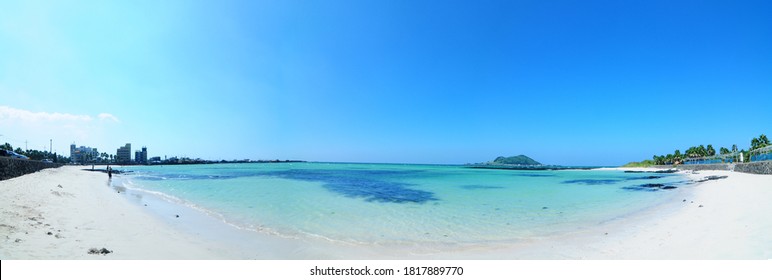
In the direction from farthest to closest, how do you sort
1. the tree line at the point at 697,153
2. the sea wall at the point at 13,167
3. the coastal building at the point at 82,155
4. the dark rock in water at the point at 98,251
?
the coastal building at the point at 82,155 < the tree line at the point at 697,153 < the sea wall at the point at 13,167 < the dark rock in water at the point at 98,251

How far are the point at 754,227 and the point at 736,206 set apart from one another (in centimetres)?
488

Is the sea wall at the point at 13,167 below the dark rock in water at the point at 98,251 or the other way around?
the other way around

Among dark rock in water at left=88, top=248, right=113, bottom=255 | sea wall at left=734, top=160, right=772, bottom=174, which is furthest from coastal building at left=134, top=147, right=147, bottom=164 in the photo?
sea wall at left=734, top=160, right=772, bottom=174

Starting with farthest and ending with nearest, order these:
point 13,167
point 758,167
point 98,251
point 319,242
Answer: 1. point 758,167
2. point 13,167
3. point 319,242
4. point 98,251

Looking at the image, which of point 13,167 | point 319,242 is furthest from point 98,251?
point 13,167

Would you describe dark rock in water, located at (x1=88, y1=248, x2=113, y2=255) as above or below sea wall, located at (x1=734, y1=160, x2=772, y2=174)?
below

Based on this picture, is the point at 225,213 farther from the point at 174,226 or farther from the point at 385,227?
the point at 385,227

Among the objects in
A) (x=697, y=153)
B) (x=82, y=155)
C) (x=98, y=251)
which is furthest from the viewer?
(x=82, y=155)

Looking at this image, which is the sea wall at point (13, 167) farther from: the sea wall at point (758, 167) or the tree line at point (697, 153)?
the tree line at point (697, 153)

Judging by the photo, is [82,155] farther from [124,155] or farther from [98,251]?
[98,251]

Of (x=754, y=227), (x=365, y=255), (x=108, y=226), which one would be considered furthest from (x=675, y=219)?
(x=108, y=226)

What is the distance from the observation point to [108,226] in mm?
8500

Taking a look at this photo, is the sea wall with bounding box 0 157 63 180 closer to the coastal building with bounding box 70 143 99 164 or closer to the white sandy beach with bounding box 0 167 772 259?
the white sandy beach with bounding box 0 167 772 259

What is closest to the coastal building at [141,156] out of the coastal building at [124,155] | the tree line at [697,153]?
the coastal building at [124,155]
